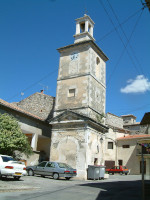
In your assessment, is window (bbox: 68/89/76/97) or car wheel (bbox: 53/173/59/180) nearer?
car wheel (bbox: 53/173/59/180)

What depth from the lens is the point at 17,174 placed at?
1160 cm

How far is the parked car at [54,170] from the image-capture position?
1489 centimetres

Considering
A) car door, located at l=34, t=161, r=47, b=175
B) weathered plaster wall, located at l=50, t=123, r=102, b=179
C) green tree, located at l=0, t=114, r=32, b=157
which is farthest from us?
weathered plaster wall, located at l=50, t=123, r=102, b=179

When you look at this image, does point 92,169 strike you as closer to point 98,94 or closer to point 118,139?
point 98,94

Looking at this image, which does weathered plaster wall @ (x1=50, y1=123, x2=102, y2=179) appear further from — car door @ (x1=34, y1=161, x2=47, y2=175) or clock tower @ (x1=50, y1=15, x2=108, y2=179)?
car door @ (x1=34, y1=161, x2=47, y2=175)

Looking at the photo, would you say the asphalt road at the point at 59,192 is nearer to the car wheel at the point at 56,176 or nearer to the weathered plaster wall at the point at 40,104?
the car wheel at the point at 56,176

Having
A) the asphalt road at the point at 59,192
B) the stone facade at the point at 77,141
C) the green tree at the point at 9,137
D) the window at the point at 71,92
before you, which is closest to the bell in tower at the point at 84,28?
the window at the point at 71,92

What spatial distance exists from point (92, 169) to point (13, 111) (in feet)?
27.1

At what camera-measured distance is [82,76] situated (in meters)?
20.8

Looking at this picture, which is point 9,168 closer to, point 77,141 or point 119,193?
point 119,193

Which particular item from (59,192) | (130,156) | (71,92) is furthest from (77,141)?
(130,156)

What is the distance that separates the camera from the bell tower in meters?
20.1

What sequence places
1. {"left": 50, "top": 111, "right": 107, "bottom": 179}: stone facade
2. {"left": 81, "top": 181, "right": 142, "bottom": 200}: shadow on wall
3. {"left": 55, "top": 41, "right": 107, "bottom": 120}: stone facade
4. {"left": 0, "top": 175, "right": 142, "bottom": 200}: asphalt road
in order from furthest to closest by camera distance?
{"left": 55, "top": 41, "right": 107, "bottom": 120}: stone facade, {"left": 50, "top": 111, "right": 107, "bottom": 179}: stone facade, {"left": 81, "top": 181, "right": 142, "bottom": 200}: shadow on wall, {"left": 0, "top": 175, "right": 142, "bottom": 200}: asphalt road

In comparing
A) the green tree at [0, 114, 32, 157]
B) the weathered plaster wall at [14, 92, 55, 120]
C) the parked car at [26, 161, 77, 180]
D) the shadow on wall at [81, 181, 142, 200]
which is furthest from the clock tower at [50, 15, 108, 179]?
the shadow on wall at [81, 181, 142, 200]
